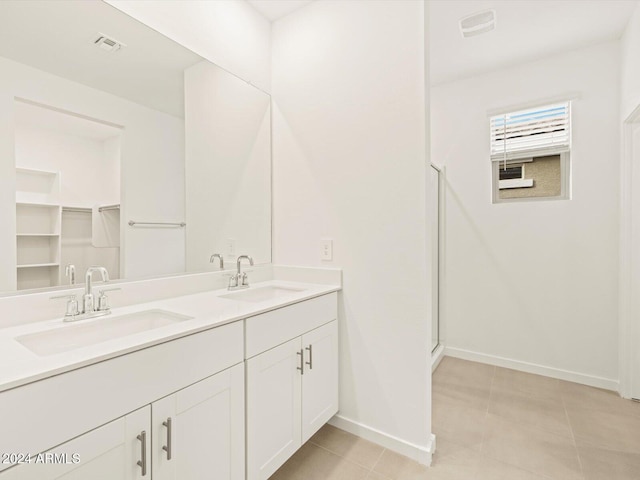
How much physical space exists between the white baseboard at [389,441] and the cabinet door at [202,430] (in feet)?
2.65

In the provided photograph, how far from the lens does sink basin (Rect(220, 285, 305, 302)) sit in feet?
5.74

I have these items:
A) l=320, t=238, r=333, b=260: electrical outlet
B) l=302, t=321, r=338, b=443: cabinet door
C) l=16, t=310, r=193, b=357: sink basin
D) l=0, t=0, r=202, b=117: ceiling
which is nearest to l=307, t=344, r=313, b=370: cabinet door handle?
l=302, t=321, r=338, b=443: cabinet door

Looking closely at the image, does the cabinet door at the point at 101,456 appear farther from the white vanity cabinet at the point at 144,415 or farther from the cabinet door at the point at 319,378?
the cabinet door at the point at 319,378

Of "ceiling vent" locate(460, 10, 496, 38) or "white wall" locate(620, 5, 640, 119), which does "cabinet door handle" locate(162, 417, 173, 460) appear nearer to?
"ceiling vent" locate(460, 10, 496, 38)

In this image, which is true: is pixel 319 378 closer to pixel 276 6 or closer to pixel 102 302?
pixel 102 302

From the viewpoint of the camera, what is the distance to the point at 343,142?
74.2 inches

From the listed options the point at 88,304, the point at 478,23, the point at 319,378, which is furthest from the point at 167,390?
the point at 478,23

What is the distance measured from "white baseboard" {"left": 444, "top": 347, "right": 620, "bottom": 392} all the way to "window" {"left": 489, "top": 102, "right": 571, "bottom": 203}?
143 centimetres

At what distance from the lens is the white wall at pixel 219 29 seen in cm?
155

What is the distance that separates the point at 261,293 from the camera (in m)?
1.91

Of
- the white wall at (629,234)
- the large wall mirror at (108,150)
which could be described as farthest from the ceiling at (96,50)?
the white wall at (629,234)

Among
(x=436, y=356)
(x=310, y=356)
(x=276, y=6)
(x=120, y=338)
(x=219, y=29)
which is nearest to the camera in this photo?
(x=120, y=338)

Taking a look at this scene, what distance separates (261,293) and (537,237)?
2355 millimetres

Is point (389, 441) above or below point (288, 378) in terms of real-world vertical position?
below
